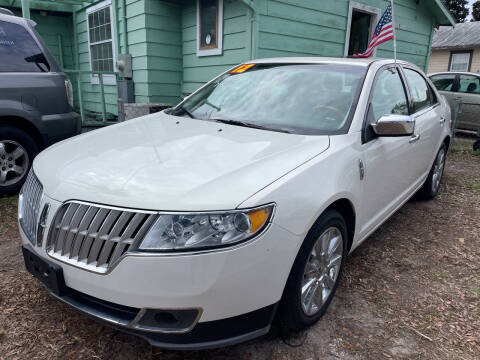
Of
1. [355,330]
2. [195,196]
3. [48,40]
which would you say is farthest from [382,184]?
[48,40]

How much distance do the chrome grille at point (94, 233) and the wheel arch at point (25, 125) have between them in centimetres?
291

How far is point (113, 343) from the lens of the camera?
2.13 m

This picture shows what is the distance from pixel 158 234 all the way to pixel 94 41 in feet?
29.1

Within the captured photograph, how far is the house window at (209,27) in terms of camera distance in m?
6.67

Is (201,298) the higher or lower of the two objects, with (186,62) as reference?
lower

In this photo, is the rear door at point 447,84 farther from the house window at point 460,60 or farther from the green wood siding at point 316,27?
the house window at point 460,60

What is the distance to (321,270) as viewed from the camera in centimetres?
228

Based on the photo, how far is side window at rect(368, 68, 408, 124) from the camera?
9.48 ft

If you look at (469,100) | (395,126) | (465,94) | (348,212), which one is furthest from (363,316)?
(465,94)

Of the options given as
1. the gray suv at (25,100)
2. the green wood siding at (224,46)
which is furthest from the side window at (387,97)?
the gray suv at (25,100)

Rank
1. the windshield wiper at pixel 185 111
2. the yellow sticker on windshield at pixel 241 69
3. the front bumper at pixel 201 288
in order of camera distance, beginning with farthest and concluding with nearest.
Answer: the yellow sticker on windshield at pixel 241 69 < the windshield wiper at pixel 185 111 < the front bumper at pixel 201 288

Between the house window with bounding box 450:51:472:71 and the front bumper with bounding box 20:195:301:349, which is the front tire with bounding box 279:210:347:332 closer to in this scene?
the front bumper with bounding box 20:195:301:349

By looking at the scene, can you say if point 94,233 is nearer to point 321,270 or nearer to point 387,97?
point 321,270

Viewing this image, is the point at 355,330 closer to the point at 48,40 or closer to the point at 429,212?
the point at 429,212
